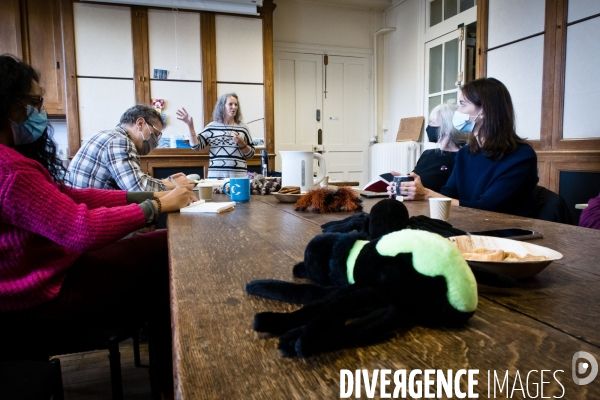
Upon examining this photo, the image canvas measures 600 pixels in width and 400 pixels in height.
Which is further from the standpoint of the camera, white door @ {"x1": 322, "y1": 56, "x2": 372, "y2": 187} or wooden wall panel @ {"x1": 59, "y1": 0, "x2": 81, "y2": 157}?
white door @ {"x1": 322, "y1": 56, "x2": 372, "y2": 187}

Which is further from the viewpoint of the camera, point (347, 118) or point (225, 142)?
point (347, 118)

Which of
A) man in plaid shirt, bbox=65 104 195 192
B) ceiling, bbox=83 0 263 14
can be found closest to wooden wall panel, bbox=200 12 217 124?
ceiling, bbox=83 0 263 14

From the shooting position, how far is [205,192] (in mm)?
1863

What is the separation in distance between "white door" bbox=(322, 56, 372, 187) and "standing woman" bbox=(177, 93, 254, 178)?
8.57ft

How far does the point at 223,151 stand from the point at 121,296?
2383mm

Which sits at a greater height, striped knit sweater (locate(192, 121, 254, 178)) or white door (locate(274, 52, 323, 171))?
white door (locate(274, 52, 323, 171))

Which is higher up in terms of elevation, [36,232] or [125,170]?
[125,170]

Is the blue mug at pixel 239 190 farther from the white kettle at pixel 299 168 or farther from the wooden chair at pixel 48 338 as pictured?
the wooden chair at pixel 48 338

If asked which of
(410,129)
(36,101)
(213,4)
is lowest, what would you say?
(36,101)

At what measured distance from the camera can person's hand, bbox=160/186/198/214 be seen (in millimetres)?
1475

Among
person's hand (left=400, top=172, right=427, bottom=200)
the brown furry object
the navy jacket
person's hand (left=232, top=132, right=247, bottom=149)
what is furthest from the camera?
person's hand (left=232, top=132, right=247, bottom=149)

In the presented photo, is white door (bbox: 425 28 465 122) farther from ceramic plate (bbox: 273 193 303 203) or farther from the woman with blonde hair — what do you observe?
ceramic plate (bbox: 273 193 303 203)

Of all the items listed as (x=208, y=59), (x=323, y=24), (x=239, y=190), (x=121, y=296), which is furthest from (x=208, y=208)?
(x=323, y=24)

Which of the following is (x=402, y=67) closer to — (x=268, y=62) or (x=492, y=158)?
(x=268, y=62)
